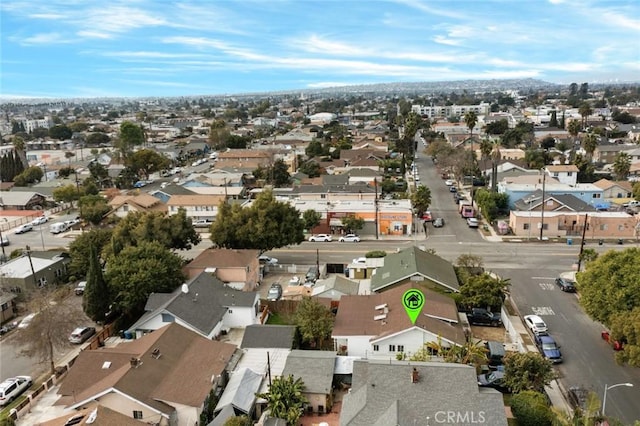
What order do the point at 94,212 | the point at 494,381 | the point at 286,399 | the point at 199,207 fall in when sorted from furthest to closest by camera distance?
the point at 199,207
the point at 94,212
the point at 494,381
the point at 286,399

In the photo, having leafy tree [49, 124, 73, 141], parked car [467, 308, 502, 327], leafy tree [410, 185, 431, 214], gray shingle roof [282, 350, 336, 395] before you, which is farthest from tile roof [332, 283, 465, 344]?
leafy tree [49, 124, 73, 141]

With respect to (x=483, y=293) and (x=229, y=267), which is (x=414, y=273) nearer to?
(x=483, y=293)

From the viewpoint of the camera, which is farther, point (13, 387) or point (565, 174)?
point (565, 174)

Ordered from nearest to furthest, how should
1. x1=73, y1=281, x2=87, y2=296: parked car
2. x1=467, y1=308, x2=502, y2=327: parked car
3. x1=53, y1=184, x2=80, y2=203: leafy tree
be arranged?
x1=467, y1=308, x2=502, y2=327: parked car → x1=73, y1=281, x2=87, y2=296: parked car → x1=53, y1=184, x2=80, y2=203: leafy tree

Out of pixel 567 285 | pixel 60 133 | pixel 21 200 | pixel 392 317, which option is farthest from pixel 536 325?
pixel 60 133

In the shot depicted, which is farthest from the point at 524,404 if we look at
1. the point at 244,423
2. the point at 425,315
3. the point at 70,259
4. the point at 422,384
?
the point at 70,259

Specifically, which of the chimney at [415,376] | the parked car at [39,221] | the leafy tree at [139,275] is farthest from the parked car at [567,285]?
the parked car at [39,221]

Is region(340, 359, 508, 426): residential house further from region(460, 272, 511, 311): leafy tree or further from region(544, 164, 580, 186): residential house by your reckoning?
region(544, 164, 580, 186): residential house

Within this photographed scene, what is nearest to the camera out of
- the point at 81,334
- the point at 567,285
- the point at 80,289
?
the point at 81,334
